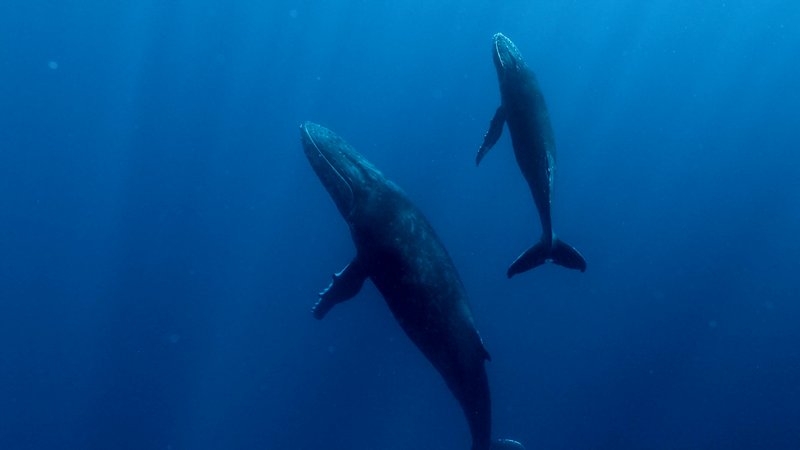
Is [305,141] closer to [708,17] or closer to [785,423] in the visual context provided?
[785,423]

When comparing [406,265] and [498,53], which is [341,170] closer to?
[406,265]

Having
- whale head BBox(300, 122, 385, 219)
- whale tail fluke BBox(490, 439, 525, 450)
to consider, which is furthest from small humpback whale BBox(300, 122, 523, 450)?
whale tail fluke BBox(490, 439, 525, 450)

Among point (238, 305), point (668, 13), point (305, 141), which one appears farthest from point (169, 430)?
point (668, 13)

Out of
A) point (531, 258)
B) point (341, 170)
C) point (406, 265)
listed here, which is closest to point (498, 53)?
point (341, 170)

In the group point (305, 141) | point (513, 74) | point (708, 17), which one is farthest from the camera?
point (708, 17)

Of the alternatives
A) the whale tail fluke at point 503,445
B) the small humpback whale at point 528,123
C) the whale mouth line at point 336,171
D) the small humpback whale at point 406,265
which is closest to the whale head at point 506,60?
the small humpback whale at point 528,123

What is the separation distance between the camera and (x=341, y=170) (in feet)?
20.8

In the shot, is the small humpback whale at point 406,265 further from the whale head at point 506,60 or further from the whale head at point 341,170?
the whale head at point 506,60

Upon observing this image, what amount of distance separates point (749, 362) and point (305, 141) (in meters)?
25.6

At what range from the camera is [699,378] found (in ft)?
80.6

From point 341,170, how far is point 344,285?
1.25m

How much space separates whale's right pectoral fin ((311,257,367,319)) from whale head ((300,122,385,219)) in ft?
1.77

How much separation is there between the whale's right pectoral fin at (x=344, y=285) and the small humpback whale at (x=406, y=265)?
0.05 ft

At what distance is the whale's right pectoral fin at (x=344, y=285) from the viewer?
648 centimetres
